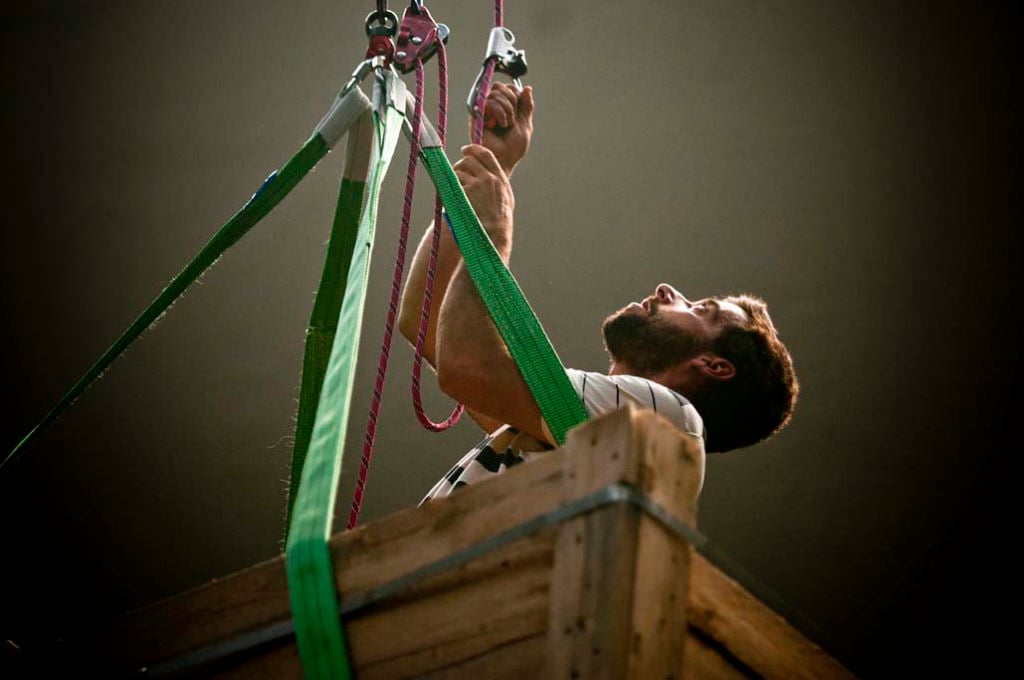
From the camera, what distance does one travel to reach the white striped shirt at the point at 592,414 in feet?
4.10

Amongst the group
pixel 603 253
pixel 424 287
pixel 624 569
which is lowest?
pixel 624 569

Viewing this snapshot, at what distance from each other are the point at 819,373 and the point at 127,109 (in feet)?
8.60

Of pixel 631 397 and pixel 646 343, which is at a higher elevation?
Result: pixel 646 343

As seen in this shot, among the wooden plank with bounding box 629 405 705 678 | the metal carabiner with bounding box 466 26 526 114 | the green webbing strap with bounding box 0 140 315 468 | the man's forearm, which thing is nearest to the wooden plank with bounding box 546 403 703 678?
the wooden plank with bounding box 629 405 705 678

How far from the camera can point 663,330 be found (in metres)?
1.66

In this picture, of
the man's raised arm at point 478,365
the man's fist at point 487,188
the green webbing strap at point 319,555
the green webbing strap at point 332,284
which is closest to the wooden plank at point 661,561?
the green webbing strap at point 319,555

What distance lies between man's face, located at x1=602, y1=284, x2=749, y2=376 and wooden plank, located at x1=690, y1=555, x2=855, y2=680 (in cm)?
80

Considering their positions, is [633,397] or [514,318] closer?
[514,318]

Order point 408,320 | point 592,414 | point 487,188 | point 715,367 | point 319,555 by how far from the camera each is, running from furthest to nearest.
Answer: point 408,320
point 715,367
point 487,188
point 592,414
point 319,555

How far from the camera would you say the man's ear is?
160cm

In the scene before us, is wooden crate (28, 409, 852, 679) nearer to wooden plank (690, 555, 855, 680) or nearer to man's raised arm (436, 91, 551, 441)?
wooden plank (690, 555, 855, 680)

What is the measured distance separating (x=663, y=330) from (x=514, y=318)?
640 mm

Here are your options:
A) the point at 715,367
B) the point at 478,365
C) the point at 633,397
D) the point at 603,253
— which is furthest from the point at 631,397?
the point at 603,253

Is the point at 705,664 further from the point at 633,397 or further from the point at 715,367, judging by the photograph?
the point at 715,367
